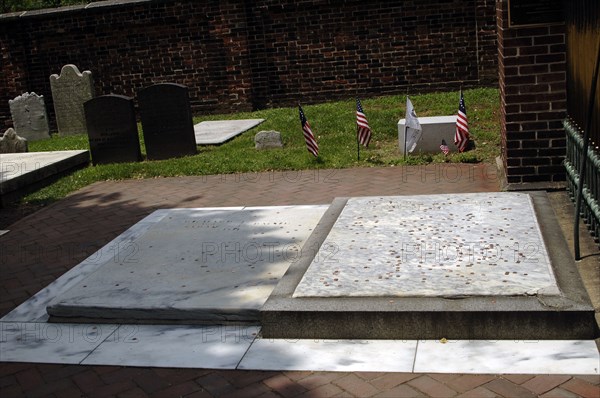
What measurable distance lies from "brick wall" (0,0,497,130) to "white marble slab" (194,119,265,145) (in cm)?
205

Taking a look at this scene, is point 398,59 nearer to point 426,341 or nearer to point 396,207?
point 396,207

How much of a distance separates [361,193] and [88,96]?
9.21 meters

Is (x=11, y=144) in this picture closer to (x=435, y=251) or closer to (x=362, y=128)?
(x=362, y=128)

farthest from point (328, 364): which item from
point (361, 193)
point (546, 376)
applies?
point (361, 193)

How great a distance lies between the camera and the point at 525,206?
6953 mm

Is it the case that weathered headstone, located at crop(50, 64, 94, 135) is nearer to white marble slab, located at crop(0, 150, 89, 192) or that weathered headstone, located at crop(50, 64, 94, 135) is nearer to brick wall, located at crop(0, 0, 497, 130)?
brick wall, located at crop(0, 0, 497, 130)

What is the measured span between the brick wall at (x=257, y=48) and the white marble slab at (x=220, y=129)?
2048 mm

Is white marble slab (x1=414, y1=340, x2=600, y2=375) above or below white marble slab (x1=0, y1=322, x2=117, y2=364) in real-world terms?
below

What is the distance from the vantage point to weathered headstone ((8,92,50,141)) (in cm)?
1723

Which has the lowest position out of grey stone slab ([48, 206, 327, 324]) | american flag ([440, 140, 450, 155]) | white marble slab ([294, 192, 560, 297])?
american flag ([440, 140, 450, 155])

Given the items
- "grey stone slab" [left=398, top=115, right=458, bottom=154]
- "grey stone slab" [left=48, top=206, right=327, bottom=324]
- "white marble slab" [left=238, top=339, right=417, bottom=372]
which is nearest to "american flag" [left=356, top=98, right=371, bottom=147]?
"grey stone slab" [left=398, top=115, right=458, bottom=154]

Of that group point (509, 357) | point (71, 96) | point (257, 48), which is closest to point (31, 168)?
point (71, 96)

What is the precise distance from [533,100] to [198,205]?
13.3 feet

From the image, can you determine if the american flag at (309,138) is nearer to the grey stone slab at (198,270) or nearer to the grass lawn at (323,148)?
the grass lawn at (323,148)
